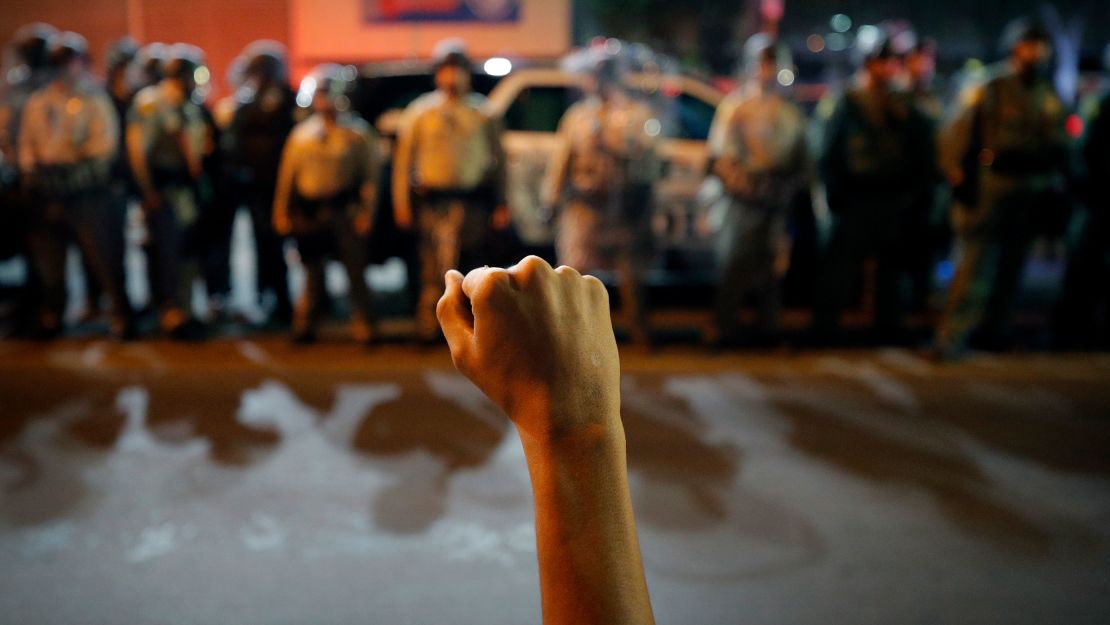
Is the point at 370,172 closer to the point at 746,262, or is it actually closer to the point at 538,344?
the point at 746,262

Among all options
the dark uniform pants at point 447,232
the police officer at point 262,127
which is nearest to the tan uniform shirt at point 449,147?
the dark uniform pants at point 447,232

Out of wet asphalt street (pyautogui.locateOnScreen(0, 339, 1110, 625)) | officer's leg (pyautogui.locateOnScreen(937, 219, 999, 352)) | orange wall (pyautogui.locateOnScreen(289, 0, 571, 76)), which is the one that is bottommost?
wet asphalt street (pyautogui.locateOnScreen(0, 339, 1110, 625))

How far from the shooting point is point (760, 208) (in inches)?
215

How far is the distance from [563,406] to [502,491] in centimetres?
232

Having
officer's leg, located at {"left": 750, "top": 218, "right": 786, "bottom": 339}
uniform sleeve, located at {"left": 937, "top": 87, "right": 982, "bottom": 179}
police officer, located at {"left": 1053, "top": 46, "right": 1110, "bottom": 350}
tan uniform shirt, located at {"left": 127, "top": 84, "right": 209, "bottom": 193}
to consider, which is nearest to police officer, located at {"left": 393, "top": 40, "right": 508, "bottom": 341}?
tan uniform shirt, located at {"left": 127, "top": 84, "right": 209, "bottom": 193}

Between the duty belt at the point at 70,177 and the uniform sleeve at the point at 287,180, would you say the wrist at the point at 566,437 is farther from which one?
the duty belt at the point at 70,177

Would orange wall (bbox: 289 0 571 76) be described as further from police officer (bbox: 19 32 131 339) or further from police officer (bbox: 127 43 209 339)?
police officer (bbox: 19 32 131 339)

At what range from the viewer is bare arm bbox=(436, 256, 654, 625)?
135 cm

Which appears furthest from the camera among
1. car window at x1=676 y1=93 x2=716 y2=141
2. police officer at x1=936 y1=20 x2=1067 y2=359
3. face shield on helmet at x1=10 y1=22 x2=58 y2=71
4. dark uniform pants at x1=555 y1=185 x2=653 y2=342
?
car window at x1=676 y1=93 x2=716 y2=141

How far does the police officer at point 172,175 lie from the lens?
582 cm

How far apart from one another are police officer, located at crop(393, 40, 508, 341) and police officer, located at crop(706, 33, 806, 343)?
1.37m

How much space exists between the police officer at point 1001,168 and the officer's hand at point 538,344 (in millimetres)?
4470

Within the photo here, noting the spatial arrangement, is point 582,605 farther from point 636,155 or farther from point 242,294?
point 242,294

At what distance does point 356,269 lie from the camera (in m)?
5.88
